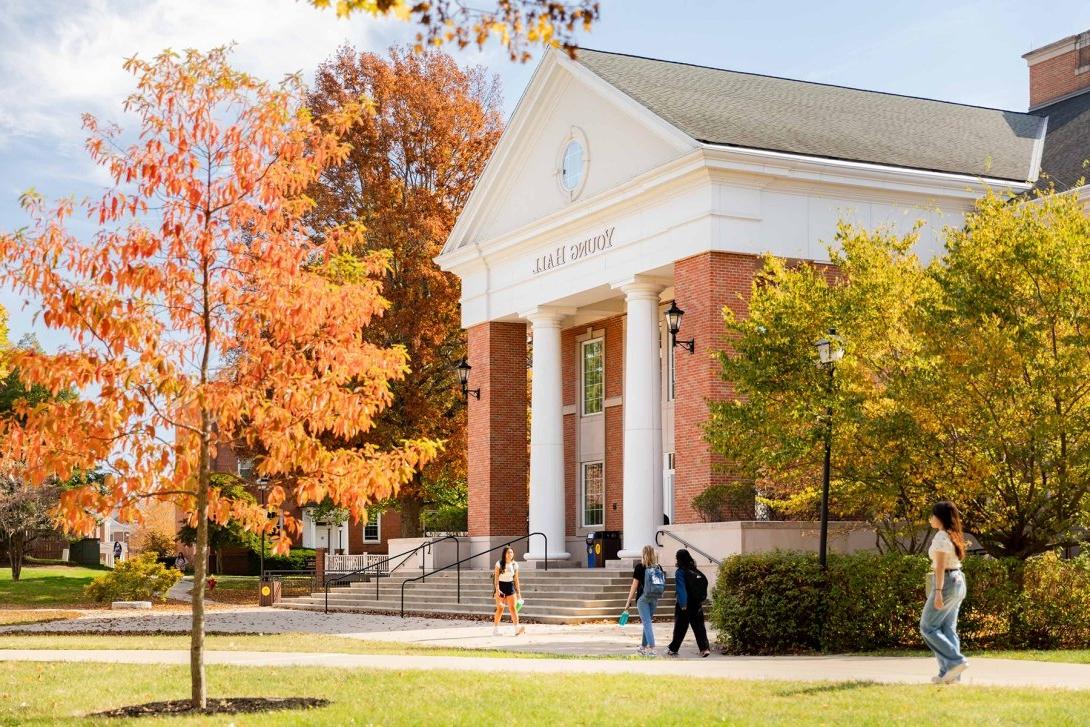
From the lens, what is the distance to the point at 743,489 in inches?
1075

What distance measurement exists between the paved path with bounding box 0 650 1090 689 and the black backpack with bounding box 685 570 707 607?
2.96 feet

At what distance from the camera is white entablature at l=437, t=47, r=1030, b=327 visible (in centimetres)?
2905

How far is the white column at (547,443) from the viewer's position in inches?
1344

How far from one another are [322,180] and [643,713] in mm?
34232

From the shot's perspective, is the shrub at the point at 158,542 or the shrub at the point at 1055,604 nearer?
the shrub at the point at 1055,604

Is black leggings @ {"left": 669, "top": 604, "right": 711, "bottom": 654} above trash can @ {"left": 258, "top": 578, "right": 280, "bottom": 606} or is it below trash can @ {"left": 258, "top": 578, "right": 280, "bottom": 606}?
above

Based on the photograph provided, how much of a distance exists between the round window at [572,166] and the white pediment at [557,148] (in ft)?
0.56

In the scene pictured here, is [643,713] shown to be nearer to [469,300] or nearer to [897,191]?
[897,191]

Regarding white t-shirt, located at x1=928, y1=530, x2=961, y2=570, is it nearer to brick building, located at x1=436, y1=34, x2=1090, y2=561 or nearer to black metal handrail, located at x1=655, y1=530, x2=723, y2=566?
black metal handrail, located at x1=655, y1=530, x2=723, y2=566

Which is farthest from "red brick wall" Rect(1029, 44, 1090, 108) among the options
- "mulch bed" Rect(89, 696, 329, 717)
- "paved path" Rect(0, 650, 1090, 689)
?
"mulch bed" Rect(89, 696, 329, 717)

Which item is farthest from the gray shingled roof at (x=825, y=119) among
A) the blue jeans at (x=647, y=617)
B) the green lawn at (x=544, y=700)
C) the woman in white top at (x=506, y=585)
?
the green lawn at (x=544, y=700)

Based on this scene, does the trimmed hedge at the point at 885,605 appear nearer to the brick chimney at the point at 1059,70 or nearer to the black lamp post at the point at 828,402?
the black lamp post at the point at 828,402

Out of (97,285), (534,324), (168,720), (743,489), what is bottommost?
(168,720)

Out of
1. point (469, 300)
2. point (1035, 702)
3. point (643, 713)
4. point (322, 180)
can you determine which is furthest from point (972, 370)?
point (322, 180)
